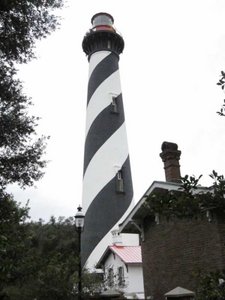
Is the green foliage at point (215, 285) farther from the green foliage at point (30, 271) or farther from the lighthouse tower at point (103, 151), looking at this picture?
the lighthouse tower at point (103, 151)

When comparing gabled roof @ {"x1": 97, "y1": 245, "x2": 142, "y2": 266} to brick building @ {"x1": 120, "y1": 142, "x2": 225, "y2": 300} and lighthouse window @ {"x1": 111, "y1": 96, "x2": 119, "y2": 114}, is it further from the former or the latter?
lighthouse window @ {"x1": 111, "y1": 96, "x2": 119, "y2": 114}

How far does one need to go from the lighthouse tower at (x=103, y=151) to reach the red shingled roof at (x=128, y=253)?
1.08 m

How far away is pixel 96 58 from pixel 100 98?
3.17 metres

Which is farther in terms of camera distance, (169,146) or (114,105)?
(114,105)

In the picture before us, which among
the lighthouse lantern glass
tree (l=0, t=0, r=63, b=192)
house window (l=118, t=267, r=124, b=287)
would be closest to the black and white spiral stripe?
house window (l=118, t=267, r=124, b=287)

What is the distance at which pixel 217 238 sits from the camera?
1141cm

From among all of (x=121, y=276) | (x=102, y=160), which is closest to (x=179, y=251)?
(x=121, y=276)

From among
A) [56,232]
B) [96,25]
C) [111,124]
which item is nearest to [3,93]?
[111,124]

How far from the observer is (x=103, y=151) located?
2283cm

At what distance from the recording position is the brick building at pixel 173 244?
37.7ft

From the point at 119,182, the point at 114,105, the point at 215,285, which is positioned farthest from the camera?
the point at 114,105

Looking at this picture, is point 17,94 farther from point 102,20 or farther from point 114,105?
point 102,20

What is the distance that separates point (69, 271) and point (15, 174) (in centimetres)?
647

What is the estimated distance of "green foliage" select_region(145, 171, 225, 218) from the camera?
3797 millimetres
